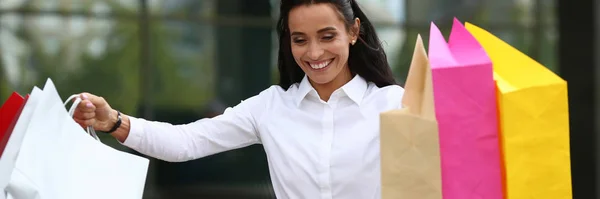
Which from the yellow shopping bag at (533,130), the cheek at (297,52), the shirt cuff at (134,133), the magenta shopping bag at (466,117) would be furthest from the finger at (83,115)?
the yellow shopping bag at (533,130)

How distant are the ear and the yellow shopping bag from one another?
1.50 feet

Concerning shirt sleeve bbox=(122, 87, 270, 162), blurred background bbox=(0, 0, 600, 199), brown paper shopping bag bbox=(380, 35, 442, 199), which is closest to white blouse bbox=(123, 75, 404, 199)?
shirt sleeve bbox=(122, 87, 270, 162)

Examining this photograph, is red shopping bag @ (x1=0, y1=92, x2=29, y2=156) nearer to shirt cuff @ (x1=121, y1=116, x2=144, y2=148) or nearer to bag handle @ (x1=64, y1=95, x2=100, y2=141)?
bag handle @ (x1=64, y1=95, x2=100, y2=141)

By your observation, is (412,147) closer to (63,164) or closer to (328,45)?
(328,45)

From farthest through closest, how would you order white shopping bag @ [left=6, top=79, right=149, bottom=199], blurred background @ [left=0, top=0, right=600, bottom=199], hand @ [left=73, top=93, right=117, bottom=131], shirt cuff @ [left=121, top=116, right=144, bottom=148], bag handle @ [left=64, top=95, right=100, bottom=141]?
blurred background @ [left=0, top=0, right=600, bottom=199], shirt cuff @ [left=121, top=116, right=144, bottom=148], hand @ [left=73, top=93, right=117, bottom=131], bag handle @ [left=64, top=95, right=100, bottom=141], white shopping bag @ [left=6, top=79, right=149, bottom=199]

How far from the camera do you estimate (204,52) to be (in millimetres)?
7371

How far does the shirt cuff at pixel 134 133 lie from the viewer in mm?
2320

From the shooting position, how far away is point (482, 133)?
1923 millimetres

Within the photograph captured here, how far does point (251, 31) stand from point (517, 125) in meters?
5.60

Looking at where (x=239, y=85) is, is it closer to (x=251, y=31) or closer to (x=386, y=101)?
(x=251, y=31)

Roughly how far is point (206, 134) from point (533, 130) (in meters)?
0.84

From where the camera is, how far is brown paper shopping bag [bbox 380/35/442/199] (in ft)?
6.18

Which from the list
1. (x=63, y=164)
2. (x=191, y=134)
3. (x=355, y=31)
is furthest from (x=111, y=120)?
(x=355, y=31)

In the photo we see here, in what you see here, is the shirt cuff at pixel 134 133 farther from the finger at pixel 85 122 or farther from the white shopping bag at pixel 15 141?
the white shopping bag at pixel 15 141
